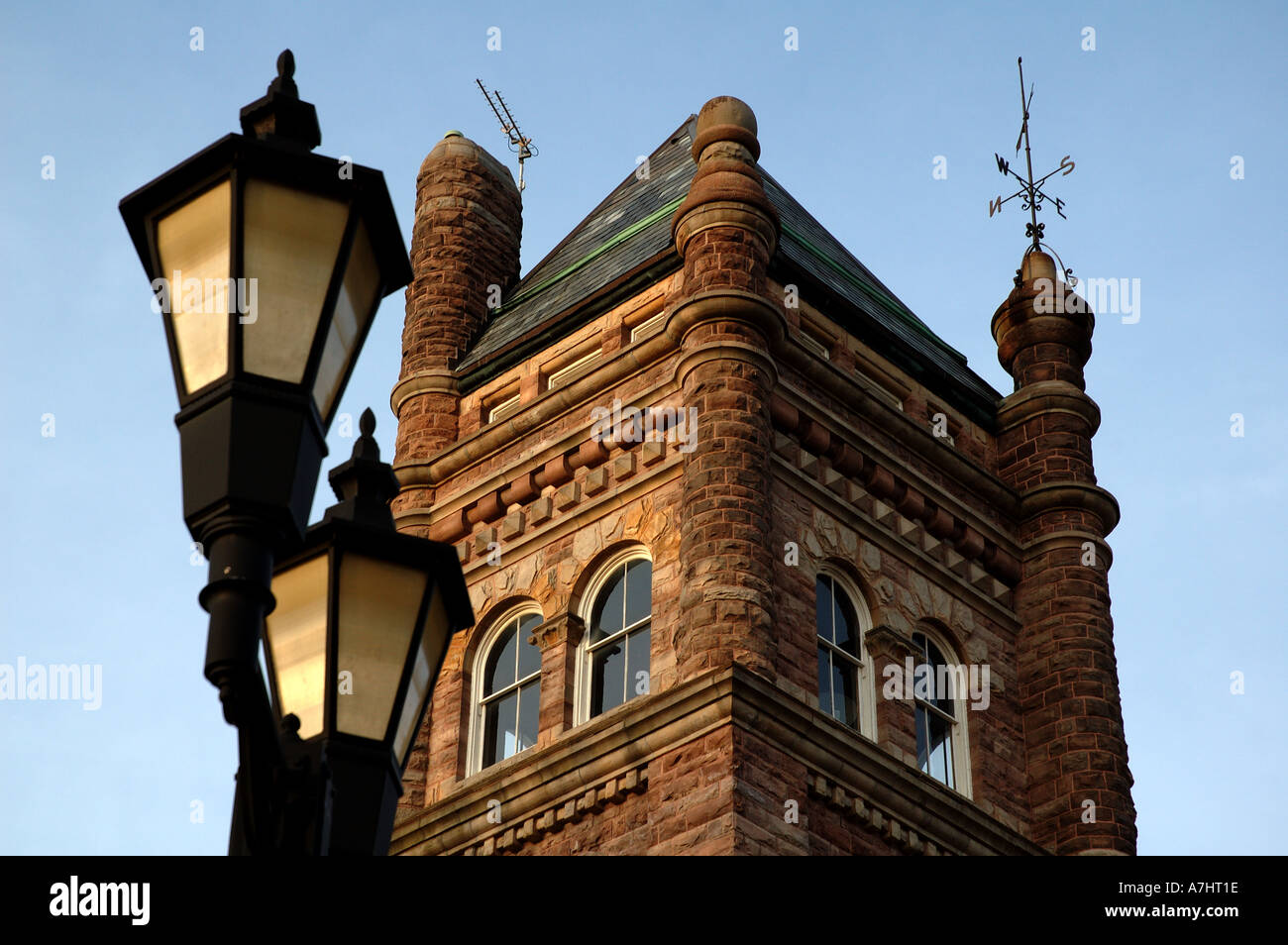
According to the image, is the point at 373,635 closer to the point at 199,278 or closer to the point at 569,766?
the point at 199,278

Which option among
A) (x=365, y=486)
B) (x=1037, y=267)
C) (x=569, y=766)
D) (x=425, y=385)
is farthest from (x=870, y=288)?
(x=365, y=486)

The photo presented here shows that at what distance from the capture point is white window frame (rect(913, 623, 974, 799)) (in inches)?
986

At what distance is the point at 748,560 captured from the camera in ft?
74.3

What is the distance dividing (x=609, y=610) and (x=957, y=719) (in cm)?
429

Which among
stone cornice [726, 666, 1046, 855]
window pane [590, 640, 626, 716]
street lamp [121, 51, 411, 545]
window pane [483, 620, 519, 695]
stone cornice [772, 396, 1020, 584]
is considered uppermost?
stone cornice [772, 396, 1020, 584]

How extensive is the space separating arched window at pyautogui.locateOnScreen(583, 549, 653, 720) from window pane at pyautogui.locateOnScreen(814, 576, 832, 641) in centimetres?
185

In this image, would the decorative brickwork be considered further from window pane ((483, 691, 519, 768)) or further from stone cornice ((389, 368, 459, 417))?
stone cornice ((389, 368, 459, 417))

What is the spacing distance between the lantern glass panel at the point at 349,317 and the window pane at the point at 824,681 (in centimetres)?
1697

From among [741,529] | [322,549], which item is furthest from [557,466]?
[322,549]

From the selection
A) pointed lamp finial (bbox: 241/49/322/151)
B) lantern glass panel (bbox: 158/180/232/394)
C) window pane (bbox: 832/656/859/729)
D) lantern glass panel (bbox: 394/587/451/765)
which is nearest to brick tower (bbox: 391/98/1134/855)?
window pane (bbox: 832/656/859/729)

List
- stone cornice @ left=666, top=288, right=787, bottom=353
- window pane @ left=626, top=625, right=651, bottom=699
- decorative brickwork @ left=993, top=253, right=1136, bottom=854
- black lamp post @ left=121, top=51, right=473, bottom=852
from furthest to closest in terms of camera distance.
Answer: decorative brickwork @ left=993, top=253, right=1136, bottom=854 < stone cornice @ left=666, top=288, right=787, bottom=353 < window pane @ left=626, top=625, right=651, bottom=699 < black lamp post @ left=121, top=51, right=473, bottom=852

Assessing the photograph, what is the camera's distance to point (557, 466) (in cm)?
2650

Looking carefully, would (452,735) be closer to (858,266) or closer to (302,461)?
(858,266)

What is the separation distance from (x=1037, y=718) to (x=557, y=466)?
6.49 m
